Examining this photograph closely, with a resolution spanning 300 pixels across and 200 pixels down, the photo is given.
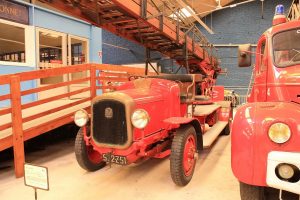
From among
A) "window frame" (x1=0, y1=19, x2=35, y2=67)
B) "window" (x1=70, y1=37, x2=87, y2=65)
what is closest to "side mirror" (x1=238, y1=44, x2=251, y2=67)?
"window frame" (x1=0, y1=19, x2=35, y2=67)

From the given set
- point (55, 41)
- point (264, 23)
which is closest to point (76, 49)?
point (55, 41)

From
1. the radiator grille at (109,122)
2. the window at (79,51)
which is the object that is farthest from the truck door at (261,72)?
the window at (79,51)

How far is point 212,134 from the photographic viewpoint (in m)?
4.48

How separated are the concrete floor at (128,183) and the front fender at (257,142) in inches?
46.1

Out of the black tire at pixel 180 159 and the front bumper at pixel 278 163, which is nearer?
the front bumper at pixel 278 163

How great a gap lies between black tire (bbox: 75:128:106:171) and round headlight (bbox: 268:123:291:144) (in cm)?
240

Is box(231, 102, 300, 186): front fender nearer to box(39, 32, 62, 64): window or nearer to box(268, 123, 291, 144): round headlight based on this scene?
box(268, 123, 291, 144): round headlight

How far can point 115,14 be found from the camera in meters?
4.31

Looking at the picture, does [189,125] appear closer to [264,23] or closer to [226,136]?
[226,136]

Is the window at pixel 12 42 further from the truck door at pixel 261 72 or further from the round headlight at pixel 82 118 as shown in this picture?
the truck door at pixel 261 72

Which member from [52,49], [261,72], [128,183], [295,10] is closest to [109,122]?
[128,183]

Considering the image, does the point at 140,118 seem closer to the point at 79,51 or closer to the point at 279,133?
the point at 279,133

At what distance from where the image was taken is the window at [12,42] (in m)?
7.11

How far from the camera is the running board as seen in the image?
391 cm
